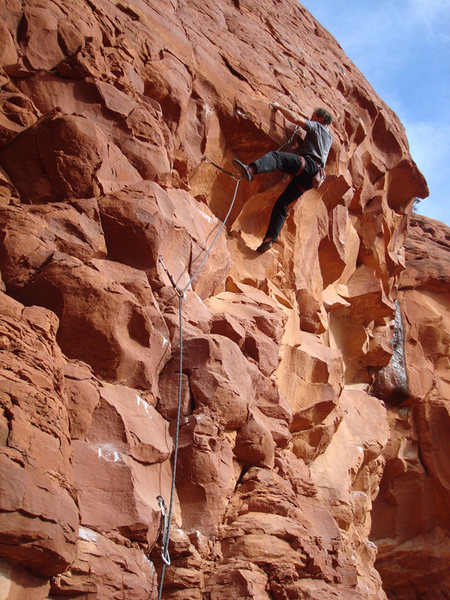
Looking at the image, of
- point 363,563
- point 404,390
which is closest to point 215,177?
point 363,563

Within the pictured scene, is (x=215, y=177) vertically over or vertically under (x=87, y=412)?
over

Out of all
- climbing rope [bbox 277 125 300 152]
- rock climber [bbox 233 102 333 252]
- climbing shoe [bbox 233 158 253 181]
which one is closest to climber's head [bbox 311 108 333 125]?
rock climber [bbox 233 102 333 252]

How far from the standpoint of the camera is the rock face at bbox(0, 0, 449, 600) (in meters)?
4.65

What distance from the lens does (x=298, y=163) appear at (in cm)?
870

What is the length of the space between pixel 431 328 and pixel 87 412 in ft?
33.5

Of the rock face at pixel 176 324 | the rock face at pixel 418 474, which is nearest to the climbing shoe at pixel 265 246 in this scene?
the rock face at pixel 176 324

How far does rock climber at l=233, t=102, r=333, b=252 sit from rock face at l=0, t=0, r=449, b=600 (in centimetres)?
29

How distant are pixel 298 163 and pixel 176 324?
3265 mm

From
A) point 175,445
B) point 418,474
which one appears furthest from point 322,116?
point 418,474

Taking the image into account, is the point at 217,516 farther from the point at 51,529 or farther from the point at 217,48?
the point at 217,48

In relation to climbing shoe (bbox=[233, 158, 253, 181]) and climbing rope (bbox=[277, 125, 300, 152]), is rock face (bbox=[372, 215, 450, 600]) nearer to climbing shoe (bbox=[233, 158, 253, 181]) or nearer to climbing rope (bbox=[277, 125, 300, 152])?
climbing rope (bbox=[277, 125, 300, 152])

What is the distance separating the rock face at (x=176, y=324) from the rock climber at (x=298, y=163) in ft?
0.94

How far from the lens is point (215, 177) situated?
28.6 feet

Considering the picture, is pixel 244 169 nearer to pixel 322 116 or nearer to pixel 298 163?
pixel 298 163
